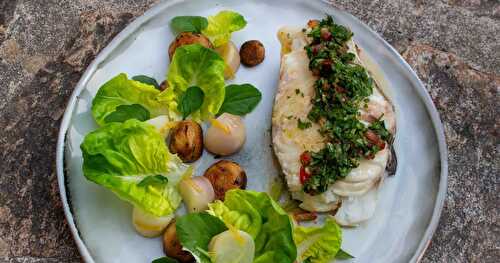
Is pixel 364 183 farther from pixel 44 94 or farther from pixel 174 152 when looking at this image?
pixel 44 94

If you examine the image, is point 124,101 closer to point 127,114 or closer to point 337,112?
point 127,114

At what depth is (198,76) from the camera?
11.5ft

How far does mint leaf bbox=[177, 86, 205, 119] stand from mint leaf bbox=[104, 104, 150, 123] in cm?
20

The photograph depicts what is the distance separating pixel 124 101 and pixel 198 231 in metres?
0.92

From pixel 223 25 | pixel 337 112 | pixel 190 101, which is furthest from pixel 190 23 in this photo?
pixel 337 112

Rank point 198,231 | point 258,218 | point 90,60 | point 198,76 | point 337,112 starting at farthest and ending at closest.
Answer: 1. point 90,60
2. point 198,76
3. point 337,112
4. point 258,218
5. point 198,231

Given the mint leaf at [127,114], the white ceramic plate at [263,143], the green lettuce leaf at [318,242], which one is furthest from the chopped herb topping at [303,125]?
the mint leaf at [127,114]

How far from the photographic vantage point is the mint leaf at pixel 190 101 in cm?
341

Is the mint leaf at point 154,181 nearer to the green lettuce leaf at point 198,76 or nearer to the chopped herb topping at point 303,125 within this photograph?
the green lettuce leaf at point 198,76

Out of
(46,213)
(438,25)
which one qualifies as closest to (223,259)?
(46,213)

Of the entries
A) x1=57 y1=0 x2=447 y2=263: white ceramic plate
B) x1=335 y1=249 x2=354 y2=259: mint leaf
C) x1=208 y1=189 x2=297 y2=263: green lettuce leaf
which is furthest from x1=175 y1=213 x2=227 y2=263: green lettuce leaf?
x1=335 y1=249 x2=354 y2=259: mint leaf

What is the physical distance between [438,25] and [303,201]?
1782 mm

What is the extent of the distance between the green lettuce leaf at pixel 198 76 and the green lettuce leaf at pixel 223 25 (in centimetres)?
26

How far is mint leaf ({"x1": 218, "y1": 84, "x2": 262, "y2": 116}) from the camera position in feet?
11.5
